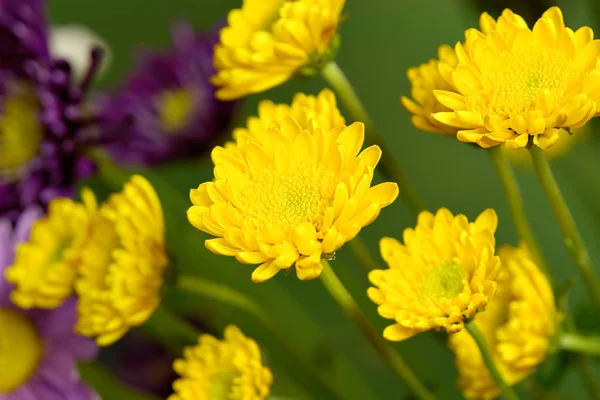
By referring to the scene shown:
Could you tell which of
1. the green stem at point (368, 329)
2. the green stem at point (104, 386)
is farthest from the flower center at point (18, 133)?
the green stem at point (368, 329)

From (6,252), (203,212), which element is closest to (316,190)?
(203,212)

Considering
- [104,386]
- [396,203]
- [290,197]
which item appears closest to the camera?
[290,197]

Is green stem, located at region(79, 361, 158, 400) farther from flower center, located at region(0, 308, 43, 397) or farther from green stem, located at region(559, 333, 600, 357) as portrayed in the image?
green stem, located at region(559, 333, 600, 357)

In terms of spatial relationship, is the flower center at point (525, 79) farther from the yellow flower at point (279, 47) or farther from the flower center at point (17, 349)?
the flower center at point (17, 349)

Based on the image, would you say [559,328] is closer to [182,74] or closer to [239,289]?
[239,289]

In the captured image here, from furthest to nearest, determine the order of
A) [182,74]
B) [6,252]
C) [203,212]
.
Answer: [182,74], [6,252], [203,212]

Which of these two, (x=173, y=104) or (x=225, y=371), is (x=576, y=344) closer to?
(x=225, y=371)

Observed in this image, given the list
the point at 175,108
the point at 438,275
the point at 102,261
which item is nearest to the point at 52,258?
the point at 102,261
